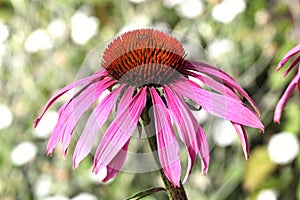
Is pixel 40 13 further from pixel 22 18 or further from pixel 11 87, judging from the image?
pixel 11 87

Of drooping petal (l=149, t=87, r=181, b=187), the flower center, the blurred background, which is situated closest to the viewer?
drooping petal (l=149, t=87, r=181, b=187)

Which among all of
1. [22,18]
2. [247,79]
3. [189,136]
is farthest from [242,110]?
[22,18]

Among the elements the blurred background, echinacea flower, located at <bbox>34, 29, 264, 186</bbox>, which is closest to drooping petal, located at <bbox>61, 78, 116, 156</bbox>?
echinacea flower, located at <bbox>34, 29, 264, 186</bbox>

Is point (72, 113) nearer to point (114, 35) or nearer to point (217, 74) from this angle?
point (217, 74)

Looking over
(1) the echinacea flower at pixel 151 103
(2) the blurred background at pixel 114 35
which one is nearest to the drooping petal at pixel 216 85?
(1) the echinacea flower at pixel 151 103

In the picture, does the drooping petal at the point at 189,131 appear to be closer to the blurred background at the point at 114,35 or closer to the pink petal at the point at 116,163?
the pink petal at the point at 116,163

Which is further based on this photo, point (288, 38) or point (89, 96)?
point (288, 38)

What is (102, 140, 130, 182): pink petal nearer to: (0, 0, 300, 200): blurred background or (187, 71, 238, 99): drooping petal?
(187, 71, 238, 99): drooping petal
